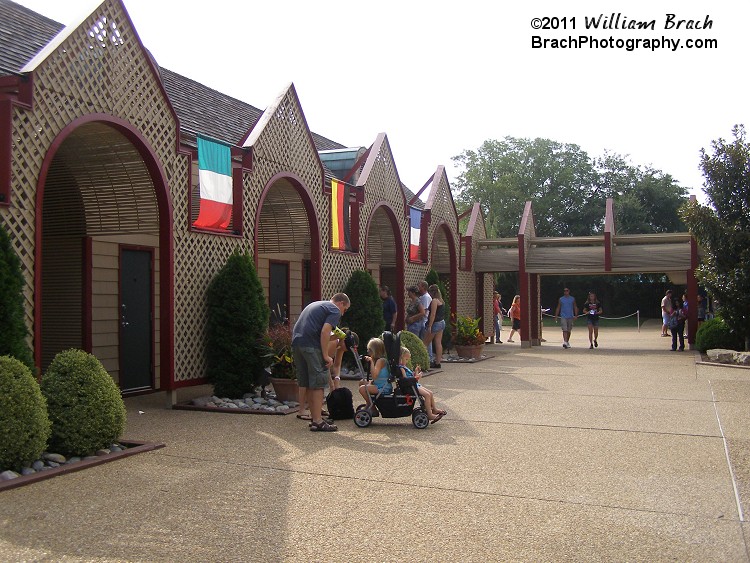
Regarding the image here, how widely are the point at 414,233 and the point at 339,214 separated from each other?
4.42 meters

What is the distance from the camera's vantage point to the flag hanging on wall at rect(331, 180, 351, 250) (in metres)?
13.9

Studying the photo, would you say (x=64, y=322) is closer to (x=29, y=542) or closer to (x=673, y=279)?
(x=29, y=542)

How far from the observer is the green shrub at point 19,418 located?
18.9ft

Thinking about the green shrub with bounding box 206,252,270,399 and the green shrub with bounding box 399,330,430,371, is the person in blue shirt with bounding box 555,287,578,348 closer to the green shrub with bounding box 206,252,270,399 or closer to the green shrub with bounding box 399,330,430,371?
the green shrub with bounding box 399,330,430,371

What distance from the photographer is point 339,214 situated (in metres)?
14.2

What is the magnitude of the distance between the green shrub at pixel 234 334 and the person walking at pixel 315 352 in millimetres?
1965

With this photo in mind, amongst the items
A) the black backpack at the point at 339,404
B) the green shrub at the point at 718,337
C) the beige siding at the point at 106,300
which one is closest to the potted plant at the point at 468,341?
the green shrub at the point at 718,337

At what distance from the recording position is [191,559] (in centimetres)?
415

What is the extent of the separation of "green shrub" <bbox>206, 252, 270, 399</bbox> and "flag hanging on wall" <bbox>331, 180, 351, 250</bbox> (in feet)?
12.1

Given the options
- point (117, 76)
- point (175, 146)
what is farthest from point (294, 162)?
point (117, 76)

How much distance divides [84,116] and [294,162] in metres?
4.78

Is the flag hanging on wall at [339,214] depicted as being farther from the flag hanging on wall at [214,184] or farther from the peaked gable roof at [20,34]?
the peaked gable roof at [20,34]

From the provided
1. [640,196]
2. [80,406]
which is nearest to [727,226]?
[80,406]

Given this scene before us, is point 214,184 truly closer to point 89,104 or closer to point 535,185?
point 89,104
